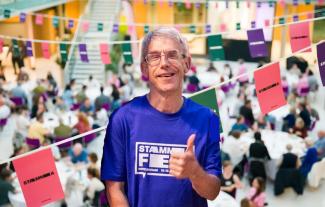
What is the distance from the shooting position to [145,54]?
190 cm

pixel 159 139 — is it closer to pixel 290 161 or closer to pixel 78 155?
pixel 78 155

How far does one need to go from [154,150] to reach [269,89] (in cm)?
202

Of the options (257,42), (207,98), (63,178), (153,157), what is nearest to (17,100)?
(63,178)

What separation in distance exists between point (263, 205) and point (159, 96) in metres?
5.23

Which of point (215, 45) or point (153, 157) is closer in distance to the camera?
point (153, 157)

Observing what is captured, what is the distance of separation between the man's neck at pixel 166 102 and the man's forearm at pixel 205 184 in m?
0.34

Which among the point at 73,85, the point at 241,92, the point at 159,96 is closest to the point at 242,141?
the point at 241,92

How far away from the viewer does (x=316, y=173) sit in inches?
304

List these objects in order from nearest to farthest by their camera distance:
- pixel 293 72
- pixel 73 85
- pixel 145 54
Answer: pixel 145 54, pixel 73 85, pixel 293 72

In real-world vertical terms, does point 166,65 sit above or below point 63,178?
above

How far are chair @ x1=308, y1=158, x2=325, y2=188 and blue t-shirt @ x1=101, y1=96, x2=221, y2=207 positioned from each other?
6.33m

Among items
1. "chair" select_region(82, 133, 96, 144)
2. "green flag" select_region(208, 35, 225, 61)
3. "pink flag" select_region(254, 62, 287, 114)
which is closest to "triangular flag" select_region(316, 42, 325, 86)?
"pink flag" select_region(254, 62, 287, 114)

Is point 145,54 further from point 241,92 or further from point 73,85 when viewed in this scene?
point 73,85

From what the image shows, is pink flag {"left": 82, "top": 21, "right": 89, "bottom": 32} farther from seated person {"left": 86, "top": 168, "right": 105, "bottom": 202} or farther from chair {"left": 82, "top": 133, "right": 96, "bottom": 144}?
seated person {"left": 86, "top": 168, "right": 105, "bottom": 202}
